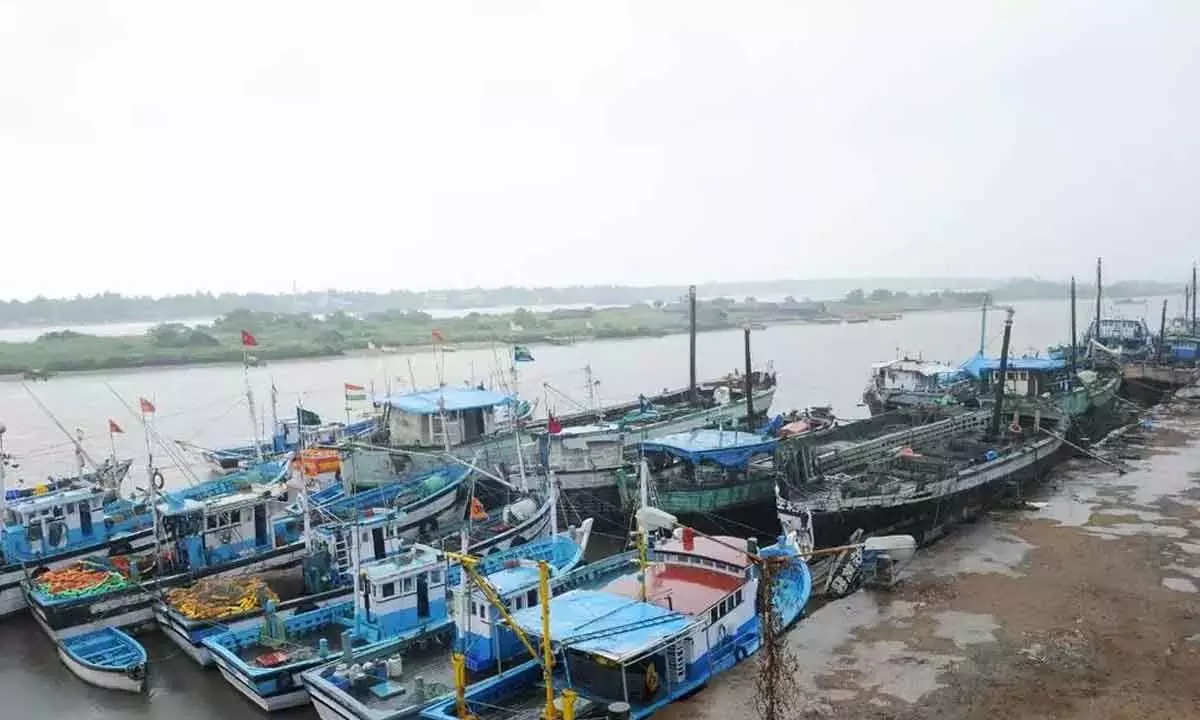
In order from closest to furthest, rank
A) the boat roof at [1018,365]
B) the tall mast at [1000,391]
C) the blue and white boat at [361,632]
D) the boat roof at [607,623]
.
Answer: the boat roof at [607,623], the blue and white boat at [361,632], the tall mast at [1000,391], the boat roof at [1018,365]

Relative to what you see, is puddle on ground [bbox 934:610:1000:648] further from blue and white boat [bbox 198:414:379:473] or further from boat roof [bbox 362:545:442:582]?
blue and white boat [bbox 198:414:379:473]

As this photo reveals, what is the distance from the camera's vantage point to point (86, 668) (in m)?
16.8

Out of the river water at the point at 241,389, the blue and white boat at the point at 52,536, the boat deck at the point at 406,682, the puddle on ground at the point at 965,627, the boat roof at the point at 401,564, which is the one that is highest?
the boat roof at the point at 401,564

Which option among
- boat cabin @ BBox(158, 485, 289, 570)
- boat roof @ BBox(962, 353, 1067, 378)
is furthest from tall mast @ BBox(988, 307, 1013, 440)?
boat cabin @ BBox(158, 485, 289, 570)

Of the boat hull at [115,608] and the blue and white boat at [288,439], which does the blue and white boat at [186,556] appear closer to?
the boat hull at [115,608]

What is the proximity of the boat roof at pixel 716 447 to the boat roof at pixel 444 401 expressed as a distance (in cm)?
631

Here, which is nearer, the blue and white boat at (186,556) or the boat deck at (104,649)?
the boat deck at (104,649)

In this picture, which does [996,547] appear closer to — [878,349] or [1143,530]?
[1143,530]

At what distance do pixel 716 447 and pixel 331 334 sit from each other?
272 feet

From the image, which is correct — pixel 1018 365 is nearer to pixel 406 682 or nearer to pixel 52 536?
pixel 406 682

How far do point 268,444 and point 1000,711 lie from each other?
109 ft

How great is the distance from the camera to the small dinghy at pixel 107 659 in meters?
16.4

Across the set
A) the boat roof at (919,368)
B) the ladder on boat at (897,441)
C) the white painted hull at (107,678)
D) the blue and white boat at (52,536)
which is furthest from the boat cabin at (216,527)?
the boat roof at (919,368)

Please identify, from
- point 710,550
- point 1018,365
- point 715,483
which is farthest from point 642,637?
point 1018,365
